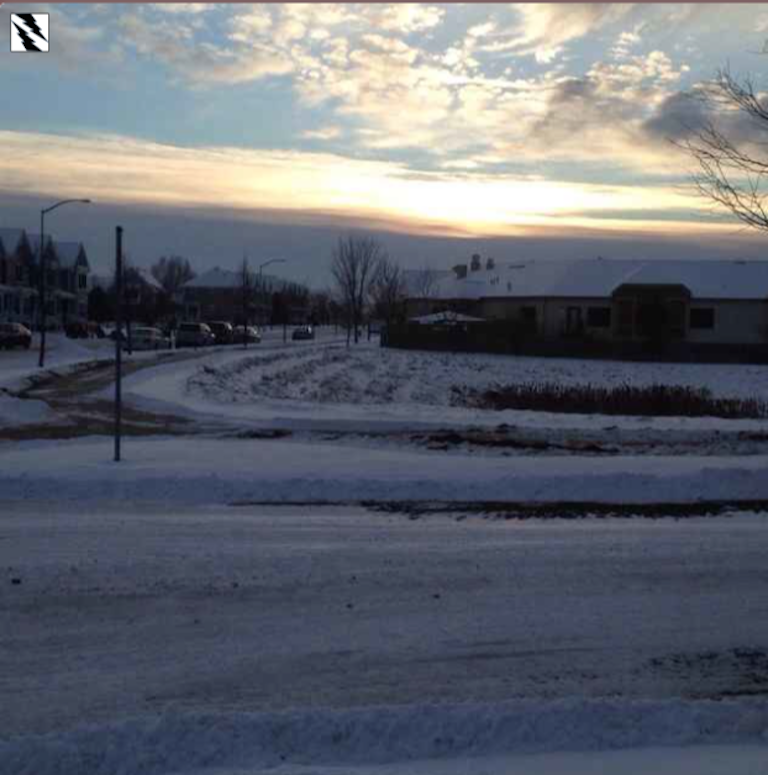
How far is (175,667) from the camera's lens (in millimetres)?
7023

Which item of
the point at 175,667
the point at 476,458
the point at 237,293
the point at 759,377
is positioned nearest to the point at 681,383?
Answer: the point at 759,377

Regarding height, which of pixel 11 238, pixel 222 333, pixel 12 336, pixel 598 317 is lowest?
pixel 12 336

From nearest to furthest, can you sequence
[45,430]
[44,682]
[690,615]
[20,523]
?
[44,682], [690,615], [20,523], [45,430]

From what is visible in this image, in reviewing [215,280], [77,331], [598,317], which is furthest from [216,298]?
[598,317]

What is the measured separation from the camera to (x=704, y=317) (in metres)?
73.4

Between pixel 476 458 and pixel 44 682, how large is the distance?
1170 centimetres

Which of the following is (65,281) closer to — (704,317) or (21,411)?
(704,317)

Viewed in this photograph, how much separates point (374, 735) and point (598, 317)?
72.6m

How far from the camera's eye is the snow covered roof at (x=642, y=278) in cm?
7356

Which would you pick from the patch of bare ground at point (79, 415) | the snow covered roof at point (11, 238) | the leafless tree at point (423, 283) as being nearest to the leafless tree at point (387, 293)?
the leafless tree at point (423, 283)

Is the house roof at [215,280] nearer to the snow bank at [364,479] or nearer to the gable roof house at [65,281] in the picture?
the gable roof house at [65,281]

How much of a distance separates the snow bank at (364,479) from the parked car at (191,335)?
5656 centimetres

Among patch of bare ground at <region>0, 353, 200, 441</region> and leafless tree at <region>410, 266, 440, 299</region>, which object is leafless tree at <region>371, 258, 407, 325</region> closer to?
leafless tree at <region>410, 266, 440, 299</region>

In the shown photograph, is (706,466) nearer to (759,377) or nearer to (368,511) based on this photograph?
(368,511)
